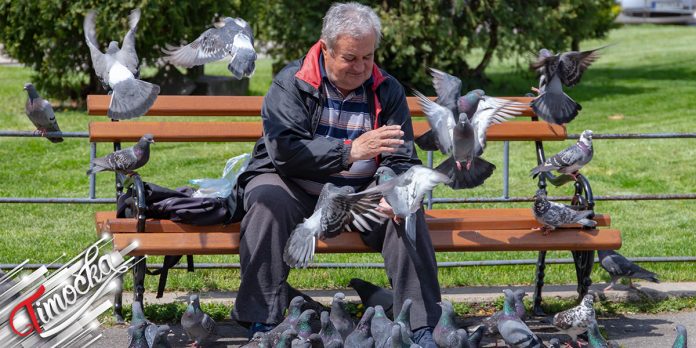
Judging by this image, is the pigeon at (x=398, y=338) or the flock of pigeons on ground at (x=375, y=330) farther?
the flock of pigeons on ground at (x=375, y=330)

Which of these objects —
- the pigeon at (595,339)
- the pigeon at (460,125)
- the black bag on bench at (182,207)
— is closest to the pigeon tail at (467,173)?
the pigeon at (460,125)

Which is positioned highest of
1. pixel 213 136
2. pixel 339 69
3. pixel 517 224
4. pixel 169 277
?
pixel 339 69

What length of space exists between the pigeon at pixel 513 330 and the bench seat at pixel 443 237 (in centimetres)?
33

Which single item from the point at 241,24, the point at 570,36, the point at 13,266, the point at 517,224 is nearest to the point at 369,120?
the point at 517,224

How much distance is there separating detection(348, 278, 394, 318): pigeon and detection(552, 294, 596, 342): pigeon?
830 millimetres

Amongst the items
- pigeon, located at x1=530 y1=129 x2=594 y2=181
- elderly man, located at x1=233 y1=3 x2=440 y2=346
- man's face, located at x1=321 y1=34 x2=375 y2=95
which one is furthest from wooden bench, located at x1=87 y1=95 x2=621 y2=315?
man's face, located at x1=321 y1=34 x2=375 y2=95

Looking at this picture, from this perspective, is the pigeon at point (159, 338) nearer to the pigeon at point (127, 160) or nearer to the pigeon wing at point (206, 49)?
the pigeon at point (127, 160)

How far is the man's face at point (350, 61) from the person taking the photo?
480 centimetres

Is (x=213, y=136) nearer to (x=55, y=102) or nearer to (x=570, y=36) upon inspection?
(x=55, y=102)

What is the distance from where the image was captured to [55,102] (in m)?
14.6

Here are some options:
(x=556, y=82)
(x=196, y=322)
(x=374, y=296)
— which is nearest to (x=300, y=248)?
(x=196, y=322)

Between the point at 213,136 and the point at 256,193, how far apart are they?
95 cm

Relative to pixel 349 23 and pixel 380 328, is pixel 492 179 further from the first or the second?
pixel 380 328

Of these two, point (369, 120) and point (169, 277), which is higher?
point (369, 120)
